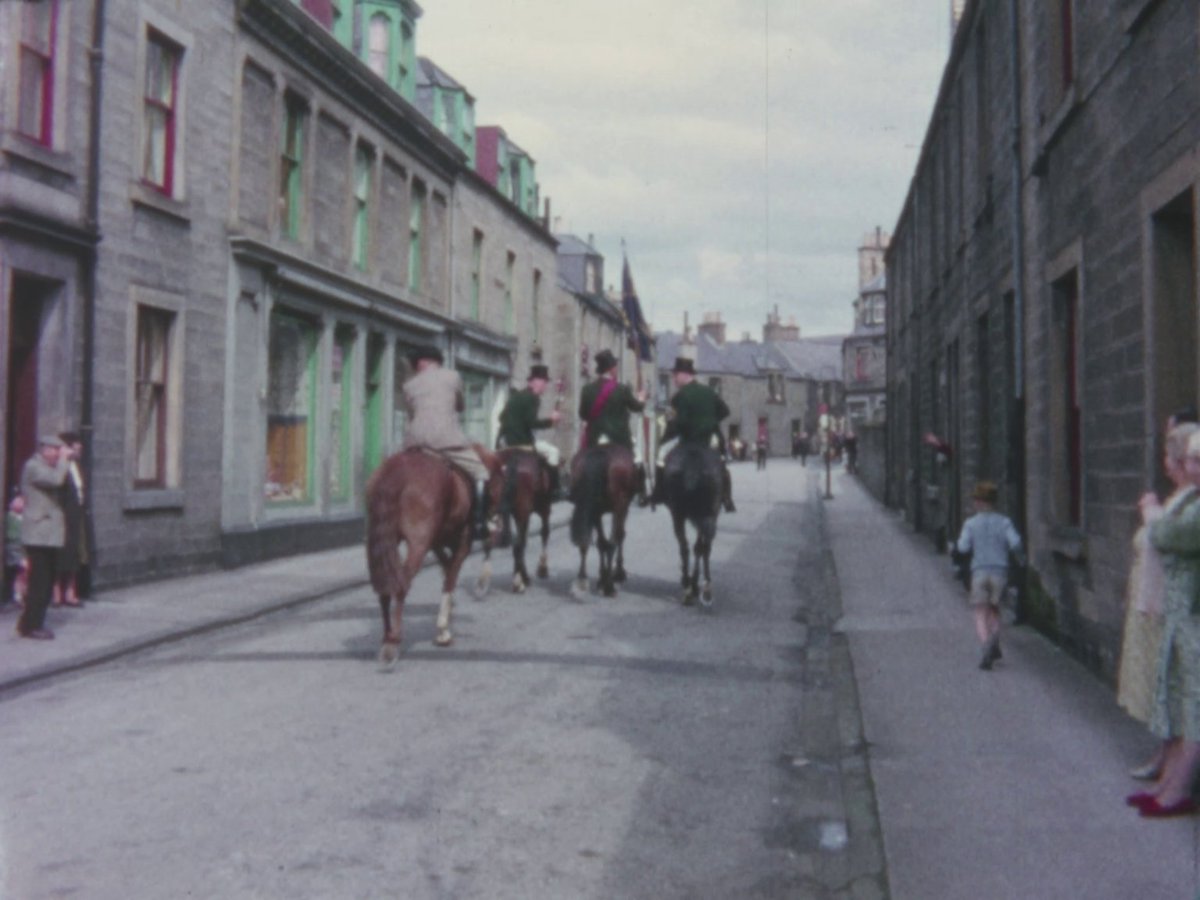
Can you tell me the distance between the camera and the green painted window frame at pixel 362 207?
22578mm

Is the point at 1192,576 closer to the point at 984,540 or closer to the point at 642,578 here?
the point at 984,540

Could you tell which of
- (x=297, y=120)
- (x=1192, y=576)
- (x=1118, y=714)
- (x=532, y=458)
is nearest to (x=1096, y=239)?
(x=1118, y=714)

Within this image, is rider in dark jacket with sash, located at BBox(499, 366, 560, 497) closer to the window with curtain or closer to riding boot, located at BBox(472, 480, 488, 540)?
riding boot, located at BBox(472, 480, 488, 540)

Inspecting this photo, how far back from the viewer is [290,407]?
20.1m

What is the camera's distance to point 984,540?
9047 mm

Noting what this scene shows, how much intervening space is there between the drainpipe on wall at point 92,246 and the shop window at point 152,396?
123 cm

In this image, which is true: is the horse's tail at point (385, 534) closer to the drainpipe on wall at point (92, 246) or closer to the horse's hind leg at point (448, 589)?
the horse's hind leg at point (448, 589)

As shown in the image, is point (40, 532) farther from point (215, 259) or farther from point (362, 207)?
point (362, 207)

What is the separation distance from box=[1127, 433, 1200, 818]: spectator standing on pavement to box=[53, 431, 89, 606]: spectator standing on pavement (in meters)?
9.16

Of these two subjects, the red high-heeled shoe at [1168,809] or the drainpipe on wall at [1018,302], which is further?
the drainpipe on wall at [1018,302]

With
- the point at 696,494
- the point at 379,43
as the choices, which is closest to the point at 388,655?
the point at 696,494

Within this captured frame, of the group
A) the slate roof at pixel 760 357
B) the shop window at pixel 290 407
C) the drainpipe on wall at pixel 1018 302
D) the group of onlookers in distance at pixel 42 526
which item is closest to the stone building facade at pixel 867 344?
the slate roof at pixel 760 357

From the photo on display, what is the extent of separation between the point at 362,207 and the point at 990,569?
1628cm

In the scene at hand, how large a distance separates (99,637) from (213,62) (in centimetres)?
910
